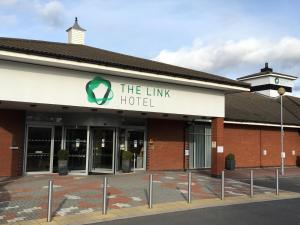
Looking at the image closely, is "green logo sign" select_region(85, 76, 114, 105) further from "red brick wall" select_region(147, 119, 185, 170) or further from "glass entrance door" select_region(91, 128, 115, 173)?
"red brick wall" select_region(147, 119, 185, 170)

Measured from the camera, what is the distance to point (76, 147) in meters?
20.5

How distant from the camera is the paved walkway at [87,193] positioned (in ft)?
36.4

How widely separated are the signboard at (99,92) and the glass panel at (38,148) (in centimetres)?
419

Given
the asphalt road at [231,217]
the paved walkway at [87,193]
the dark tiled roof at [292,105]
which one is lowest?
the asphalt road at [231,217]

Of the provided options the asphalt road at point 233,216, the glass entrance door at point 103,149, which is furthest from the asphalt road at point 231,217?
the glass entrance door at point 103,149

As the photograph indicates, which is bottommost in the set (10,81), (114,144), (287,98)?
(114,144)

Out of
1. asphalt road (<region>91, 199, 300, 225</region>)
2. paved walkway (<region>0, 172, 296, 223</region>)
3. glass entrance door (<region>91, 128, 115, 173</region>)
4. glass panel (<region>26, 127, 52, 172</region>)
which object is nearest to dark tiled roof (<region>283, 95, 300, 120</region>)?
paved walkway (<region>0, 172, 296, 223</region>)

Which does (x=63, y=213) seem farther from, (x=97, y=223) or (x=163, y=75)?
(x=163, y=75)

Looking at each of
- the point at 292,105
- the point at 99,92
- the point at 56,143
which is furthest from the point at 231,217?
the point at 292,105

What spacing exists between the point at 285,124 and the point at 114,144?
14198 millimetres

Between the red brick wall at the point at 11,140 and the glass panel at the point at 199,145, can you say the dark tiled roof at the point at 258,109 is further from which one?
the red brick wall at the point at 11,140

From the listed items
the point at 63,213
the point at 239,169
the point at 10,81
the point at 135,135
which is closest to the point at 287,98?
the point at 239,169

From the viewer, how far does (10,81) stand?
15266 millimetres

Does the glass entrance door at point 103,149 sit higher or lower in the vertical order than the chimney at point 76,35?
lower
